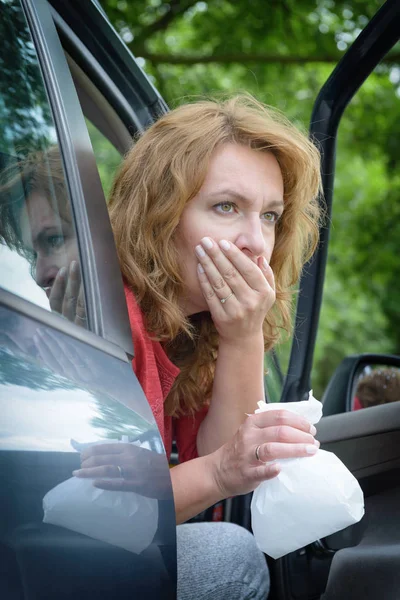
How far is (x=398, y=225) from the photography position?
11.1 meters

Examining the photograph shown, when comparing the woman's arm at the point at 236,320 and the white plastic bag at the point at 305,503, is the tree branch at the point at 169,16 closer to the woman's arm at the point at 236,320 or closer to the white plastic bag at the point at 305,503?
the woman's arm at the point at 236,320

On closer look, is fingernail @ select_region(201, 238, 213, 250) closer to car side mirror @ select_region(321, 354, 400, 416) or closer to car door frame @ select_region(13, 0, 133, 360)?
car door frame @ select_region(13, 0, 133, 360)

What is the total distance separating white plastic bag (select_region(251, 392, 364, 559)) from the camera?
4.44ft

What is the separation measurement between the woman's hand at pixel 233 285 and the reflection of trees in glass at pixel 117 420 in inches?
18.9

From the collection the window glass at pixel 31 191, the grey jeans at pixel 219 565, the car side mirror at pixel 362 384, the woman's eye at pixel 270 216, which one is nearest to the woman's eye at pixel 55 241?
the window glass at pixel 31 191

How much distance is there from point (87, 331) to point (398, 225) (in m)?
10.2

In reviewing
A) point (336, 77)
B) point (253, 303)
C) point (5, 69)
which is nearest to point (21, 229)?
point (5, 69)

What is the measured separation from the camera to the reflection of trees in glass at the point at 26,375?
115 cm

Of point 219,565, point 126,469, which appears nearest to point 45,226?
point 126,469

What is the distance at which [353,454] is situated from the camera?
6.88 feet

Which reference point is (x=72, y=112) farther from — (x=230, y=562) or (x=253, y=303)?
(x=230, y=562)

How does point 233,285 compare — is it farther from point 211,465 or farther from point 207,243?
point 211,465

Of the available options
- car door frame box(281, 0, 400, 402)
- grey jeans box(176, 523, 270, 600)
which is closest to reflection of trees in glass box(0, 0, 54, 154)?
car door frame box(281, 0, 400, 402)

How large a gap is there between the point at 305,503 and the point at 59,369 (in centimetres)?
49
